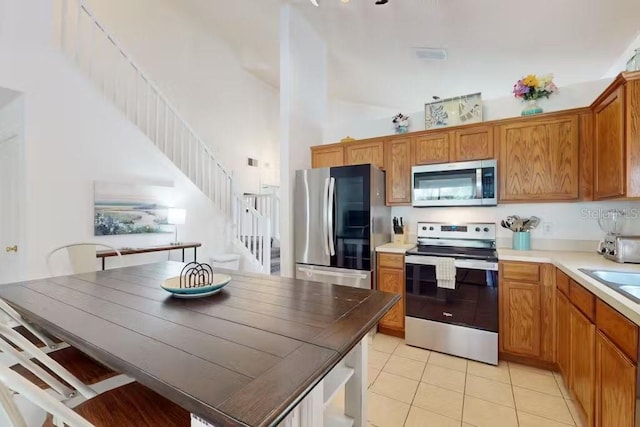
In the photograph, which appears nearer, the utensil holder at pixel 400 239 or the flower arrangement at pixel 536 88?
the flower arrangement at pixel 536 88

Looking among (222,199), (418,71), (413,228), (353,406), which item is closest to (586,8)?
(418,71)

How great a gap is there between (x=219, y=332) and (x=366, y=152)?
2841mm

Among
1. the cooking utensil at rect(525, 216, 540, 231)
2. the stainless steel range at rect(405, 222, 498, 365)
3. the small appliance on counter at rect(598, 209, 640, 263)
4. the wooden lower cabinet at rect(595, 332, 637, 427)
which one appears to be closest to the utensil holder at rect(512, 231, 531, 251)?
the cooking utensil at rect(525, 216, 540, 231)

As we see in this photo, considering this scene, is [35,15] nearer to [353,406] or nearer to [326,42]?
[326,42]

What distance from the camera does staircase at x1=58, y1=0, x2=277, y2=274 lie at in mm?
3647

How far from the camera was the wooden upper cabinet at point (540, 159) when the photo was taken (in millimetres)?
2475

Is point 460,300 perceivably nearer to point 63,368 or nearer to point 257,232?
point 63,368

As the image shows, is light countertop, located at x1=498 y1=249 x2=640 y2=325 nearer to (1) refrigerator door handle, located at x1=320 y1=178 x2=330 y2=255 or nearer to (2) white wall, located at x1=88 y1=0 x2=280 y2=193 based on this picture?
(1) refrigerator door handle, located at x1=320 y1=178 x2=330 y2=255

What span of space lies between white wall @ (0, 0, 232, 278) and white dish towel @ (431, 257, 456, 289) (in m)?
3.47

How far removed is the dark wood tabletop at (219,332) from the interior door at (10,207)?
1523 millimetres

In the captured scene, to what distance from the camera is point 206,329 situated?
1061 millimetres

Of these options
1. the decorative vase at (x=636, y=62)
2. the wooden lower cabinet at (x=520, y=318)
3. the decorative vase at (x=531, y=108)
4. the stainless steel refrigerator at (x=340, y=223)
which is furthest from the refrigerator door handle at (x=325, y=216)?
the decorative vase at (x=636, y=62)

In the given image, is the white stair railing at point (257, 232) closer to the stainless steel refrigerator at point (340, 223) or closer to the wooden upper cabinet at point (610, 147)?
the stainless steel refrigerator at point (340, 223)

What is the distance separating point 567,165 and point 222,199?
14.8 feet
